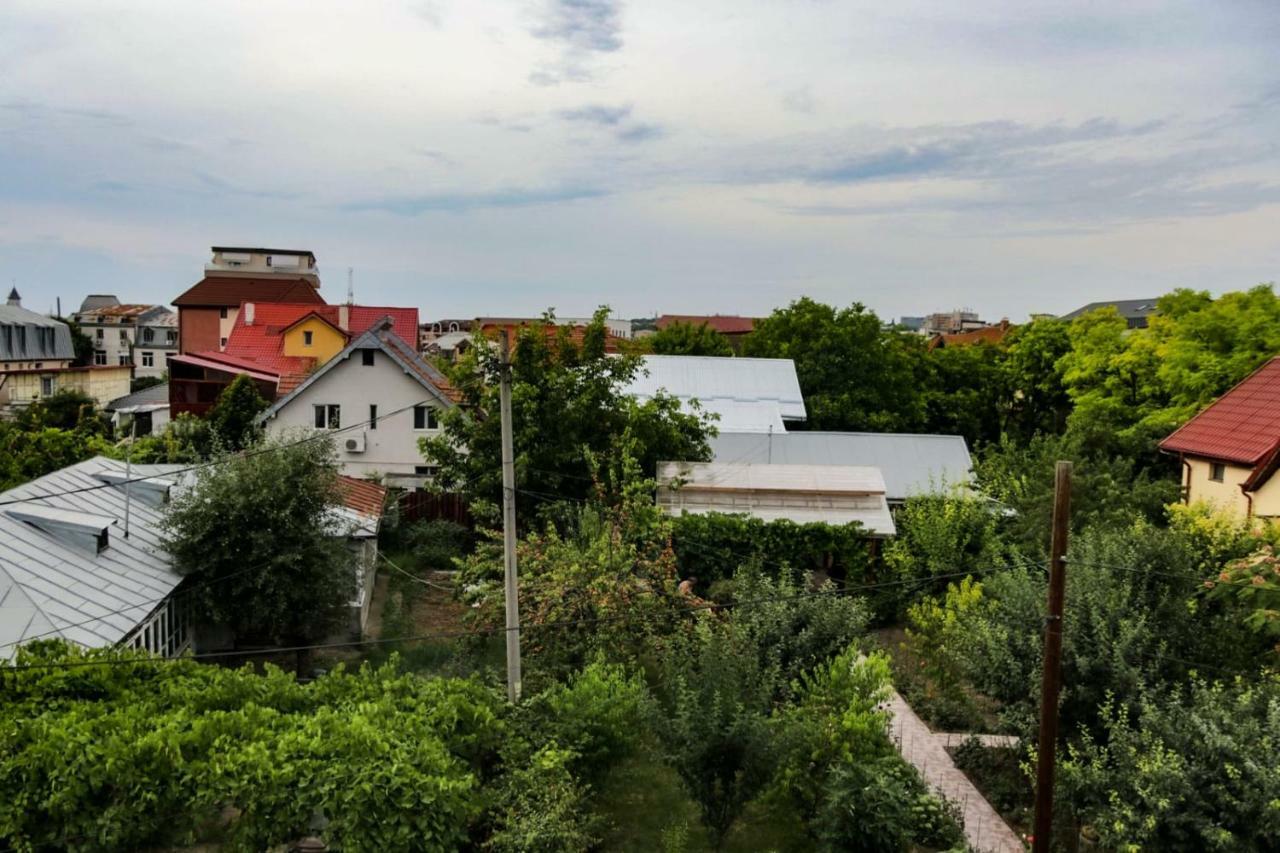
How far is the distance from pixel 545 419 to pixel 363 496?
16.8ft

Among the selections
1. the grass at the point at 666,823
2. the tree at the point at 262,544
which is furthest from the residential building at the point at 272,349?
the grass at the point at 666,823

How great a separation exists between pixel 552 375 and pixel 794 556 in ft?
24.1

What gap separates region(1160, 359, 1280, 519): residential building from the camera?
20453 millimetres

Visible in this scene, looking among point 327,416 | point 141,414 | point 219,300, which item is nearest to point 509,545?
point 327,416

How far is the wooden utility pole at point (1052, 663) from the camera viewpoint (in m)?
9.70

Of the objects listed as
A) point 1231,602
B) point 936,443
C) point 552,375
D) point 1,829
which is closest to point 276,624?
point 1,829

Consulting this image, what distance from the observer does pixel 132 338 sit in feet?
273

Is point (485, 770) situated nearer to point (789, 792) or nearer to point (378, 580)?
point (789, 792)

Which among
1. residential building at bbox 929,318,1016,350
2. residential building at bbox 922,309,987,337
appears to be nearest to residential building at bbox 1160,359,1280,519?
residential building at bbox 929,318,1016,350

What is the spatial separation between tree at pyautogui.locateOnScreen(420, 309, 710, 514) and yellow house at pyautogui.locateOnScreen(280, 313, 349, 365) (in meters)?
21.0

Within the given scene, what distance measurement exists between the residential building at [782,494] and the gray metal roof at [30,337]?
52398 millimetres

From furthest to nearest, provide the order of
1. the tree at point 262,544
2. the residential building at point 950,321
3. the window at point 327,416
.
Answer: the residential building at point 950,321 → the window at point 327,416 → the tree at point 262,544

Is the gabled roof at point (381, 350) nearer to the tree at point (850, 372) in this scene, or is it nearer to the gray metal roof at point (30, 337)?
the tree at point (850, 372)

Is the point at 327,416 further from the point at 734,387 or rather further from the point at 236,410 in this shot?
the point at 734,387
